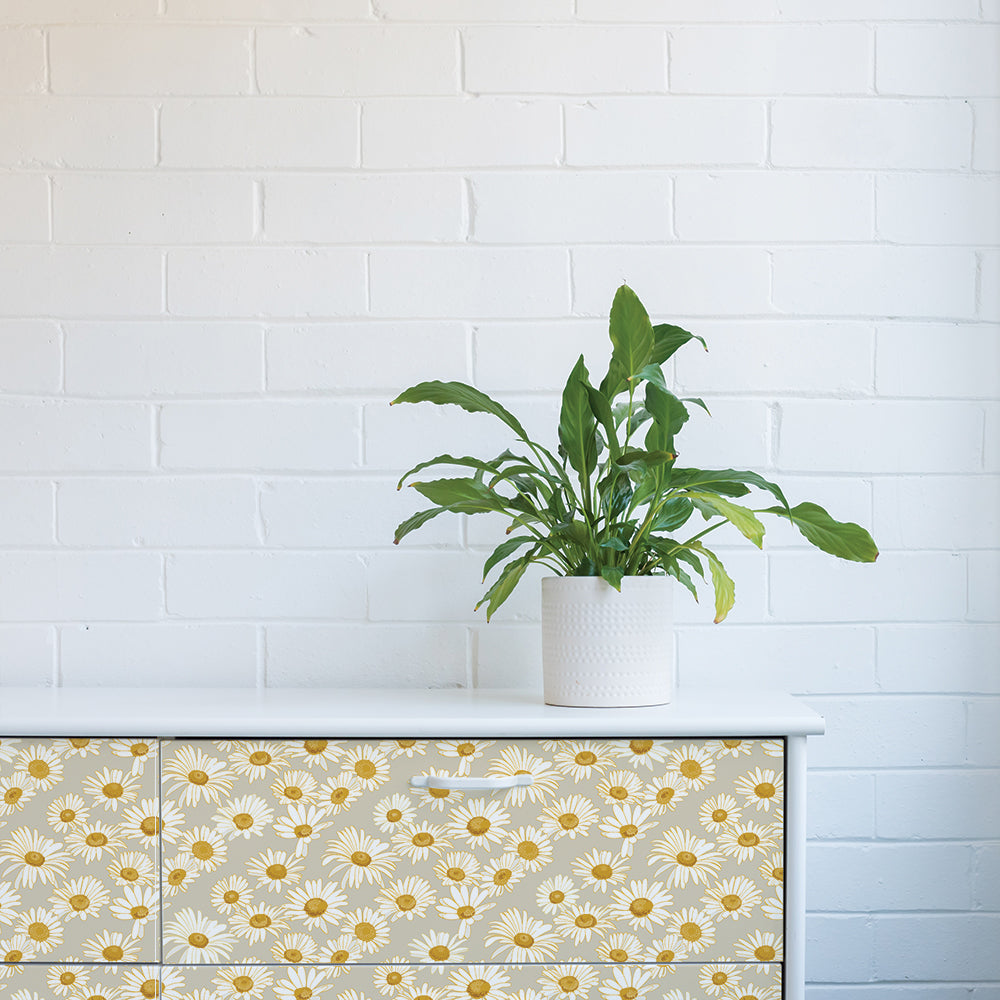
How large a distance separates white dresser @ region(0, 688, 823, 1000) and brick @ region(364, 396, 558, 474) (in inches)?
19.7

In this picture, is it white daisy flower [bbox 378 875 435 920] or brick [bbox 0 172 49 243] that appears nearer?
white daisy flower [bbox 378 875 435 920]

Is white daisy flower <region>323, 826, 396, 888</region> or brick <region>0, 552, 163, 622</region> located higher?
brick <region>0, 552, 163, 622</region>

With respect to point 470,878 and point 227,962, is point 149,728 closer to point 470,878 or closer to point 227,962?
→ point 227,962

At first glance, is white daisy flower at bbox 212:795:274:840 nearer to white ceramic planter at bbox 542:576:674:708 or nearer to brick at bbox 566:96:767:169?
white ceramic planter at bbox 542:576:674:708

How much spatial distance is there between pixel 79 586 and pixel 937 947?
149cm

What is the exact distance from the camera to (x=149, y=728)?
1352 millimetres

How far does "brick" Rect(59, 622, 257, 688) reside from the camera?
1719 millimetres

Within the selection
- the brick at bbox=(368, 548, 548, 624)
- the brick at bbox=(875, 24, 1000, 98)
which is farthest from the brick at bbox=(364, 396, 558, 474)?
the brick at bbox=(875, 24, 1000, 98)

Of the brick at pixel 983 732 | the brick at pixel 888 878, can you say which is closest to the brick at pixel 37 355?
the brick at pixel 888 878

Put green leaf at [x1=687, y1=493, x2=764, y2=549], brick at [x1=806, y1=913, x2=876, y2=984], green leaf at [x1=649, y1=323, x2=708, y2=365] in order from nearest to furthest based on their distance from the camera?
green leaf at [x1=687, y1=493, x2=764, y2=549] < green leaf at [x1=649, y1=323, x2=708, y2=365] < brick at [x1=806, y1=913, x2=876, y2=984]

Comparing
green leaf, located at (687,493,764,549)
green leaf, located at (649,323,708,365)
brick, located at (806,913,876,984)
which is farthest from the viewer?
brick, located at (806,913,876,984)

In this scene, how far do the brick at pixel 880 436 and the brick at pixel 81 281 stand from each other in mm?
1041

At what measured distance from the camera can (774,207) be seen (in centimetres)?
173

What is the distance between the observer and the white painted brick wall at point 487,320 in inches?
67.9
